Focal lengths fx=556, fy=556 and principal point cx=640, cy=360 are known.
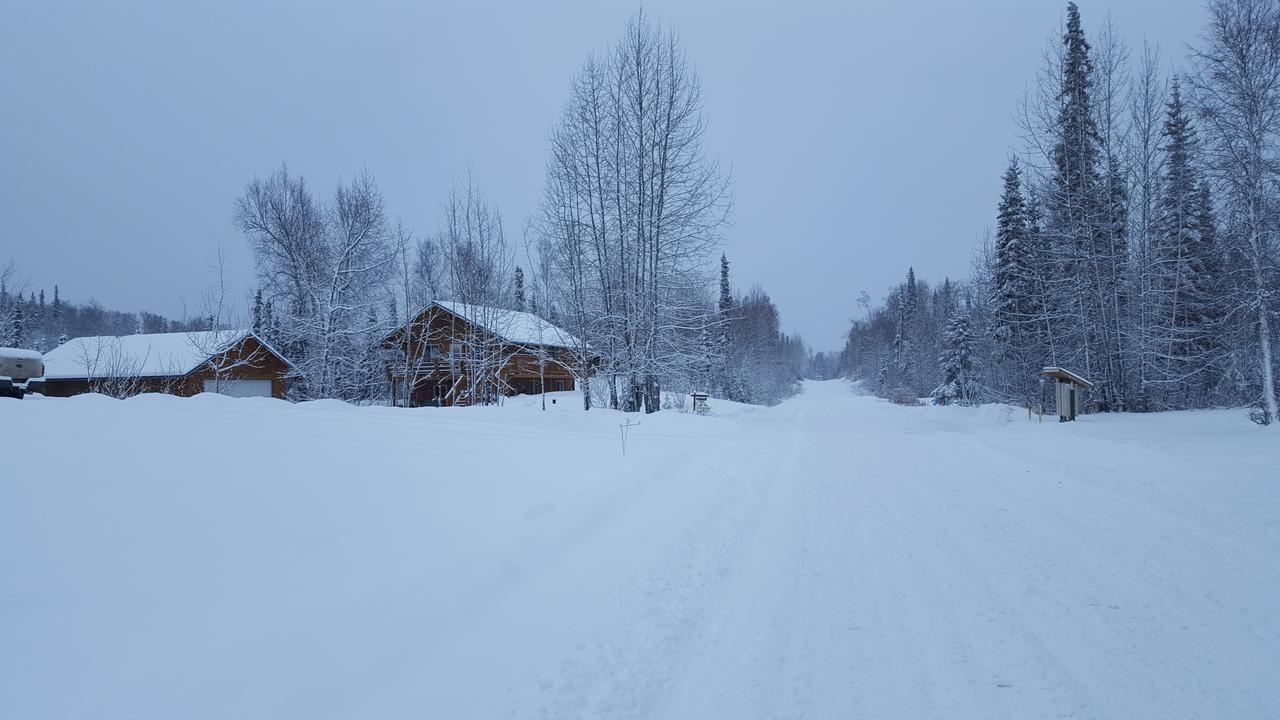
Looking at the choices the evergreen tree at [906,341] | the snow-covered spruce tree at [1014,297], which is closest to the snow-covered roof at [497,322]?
the snow-covered spruce tree at [1014,297]

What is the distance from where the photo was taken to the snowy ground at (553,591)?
2568 mm

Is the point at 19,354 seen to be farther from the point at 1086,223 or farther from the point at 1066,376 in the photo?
the point at 1086,223

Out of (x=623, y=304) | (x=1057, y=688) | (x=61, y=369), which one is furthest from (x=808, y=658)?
(x=61, y=369)

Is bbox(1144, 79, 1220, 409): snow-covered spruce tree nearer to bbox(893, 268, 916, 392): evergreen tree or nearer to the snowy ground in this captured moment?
the snowy ground

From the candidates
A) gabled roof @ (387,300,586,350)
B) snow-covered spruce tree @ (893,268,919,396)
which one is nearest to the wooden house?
gabled roof @ (387,300,586,350)

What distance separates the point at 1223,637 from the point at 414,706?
15.5 ft

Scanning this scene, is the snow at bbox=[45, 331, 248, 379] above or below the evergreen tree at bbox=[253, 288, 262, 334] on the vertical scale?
below

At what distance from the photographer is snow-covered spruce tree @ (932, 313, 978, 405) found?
3972cm

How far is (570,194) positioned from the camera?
59.7ft

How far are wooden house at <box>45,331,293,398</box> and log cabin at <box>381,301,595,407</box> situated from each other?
21.6ft

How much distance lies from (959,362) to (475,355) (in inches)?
1345

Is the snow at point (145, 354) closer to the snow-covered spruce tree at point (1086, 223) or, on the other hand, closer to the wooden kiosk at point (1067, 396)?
the wooden kiosk at point (1067, 396)

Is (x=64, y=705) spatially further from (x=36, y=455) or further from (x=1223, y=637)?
(x=1223, y=637)

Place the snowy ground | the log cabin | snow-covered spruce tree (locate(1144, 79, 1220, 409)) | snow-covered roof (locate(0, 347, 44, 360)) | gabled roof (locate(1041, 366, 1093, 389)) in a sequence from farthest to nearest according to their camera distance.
Answer: the log cabin
snow-covered spruce tree (locate(1144, 79, 1220, 409))
gabled roof (locate(1041, 366, 1093, 389))
snow-covered roof (locate(0, 347, 44, 360))
the snowy ground
